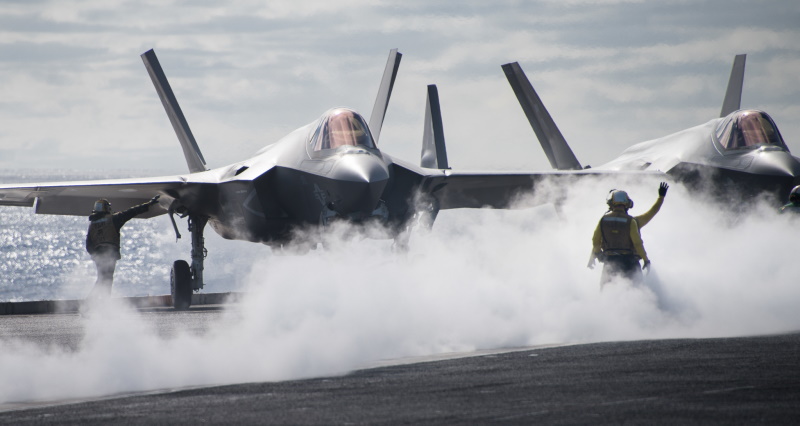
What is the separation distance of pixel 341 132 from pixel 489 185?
18.7 ft

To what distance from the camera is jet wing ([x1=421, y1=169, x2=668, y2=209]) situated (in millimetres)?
22741

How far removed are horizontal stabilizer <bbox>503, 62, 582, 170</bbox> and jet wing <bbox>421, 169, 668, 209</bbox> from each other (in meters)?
4.83

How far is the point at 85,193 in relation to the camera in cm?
2500

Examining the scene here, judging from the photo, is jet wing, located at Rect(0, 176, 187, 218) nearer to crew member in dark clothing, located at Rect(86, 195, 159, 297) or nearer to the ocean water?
crew member in dark clothing, located at Rect(86, 195, 159, 297)

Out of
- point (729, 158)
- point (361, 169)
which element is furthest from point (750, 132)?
point (361, 169)

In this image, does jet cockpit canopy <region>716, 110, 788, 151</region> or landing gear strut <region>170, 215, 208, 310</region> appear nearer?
jet cockpit canopy <region>716, 110, 788, 151</region>

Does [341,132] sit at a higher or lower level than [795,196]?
higher

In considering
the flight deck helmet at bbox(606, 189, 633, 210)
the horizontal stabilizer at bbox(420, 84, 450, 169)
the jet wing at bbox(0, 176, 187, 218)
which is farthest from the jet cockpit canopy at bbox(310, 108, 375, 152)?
the horizontal stabilizer at bbox(420, 84, 450, 169)

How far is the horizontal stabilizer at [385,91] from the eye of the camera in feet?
87.6

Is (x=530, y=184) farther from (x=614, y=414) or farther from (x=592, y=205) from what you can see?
(x=614, y=414)

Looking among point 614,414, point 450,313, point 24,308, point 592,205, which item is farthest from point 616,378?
point 24,308

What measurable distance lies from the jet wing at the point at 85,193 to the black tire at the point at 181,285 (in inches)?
64.6

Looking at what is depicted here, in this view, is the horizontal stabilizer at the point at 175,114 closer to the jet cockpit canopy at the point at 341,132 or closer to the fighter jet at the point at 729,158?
the jet cockpit canopy at the point at 341,132

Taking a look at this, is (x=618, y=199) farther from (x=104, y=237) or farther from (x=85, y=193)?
(x=85, y=193)
